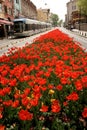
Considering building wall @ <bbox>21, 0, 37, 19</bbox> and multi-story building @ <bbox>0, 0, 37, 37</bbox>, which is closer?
multi-story building @ <bbox>0, 0, 37, 37</bbox>

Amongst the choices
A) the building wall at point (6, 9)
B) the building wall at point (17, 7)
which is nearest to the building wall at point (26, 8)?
the building wall at point (17, 7)

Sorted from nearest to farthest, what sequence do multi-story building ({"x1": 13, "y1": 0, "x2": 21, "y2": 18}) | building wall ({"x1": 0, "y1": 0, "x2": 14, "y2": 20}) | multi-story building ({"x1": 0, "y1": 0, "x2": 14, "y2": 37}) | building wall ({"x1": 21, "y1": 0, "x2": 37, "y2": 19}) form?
multi-story building ({"x1": 0, "y1": 0, "x2": 14, "y2": 37}) → building wall ({"x1": 0, "y1": 0, "x2": 14, "y2": 20}) → multi-story building ({"x1": 13, "y1": 0, "x2": 21, "y2": 18}) → building wall ({"x1": 21, "y1": 0, "x2": 37, "y2": 19})

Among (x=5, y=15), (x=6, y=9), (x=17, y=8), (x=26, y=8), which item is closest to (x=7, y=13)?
(x=6, y=9)

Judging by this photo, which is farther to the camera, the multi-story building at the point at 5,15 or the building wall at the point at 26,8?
the building wall at the point at 26,8

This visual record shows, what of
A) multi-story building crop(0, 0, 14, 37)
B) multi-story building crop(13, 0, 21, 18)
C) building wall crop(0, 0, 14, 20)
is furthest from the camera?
multi-story building crop(13, 0, 21, 18)

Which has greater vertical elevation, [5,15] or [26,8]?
[26,8]

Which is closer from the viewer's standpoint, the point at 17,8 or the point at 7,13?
the point at 7,13

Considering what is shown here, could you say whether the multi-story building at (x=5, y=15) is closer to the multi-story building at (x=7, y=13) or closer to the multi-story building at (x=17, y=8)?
the multi-story building at (x=7, y=13)

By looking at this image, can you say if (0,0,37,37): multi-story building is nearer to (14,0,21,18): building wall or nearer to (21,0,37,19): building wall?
(14,0,21,18): building wall

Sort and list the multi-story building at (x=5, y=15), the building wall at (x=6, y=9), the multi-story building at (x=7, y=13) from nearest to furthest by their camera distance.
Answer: the multi-story building at (x=5, y=15) < the multi-story building at (x=7, y=13) < the building wall at (x=6, y=9)

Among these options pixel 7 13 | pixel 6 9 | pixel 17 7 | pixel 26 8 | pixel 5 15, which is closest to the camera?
pixel 5 15

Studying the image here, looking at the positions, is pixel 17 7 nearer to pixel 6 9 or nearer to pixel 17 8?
pixel 17 8

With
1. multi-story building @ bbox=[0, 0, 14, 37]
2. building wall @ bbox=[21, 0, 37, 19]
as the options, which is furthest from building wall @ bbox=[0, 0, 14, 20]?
building wall @ bbox=[21, 0, 37, 19]

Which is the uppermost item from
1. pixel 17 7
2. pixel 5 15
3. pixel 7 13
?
pixel 17 7
